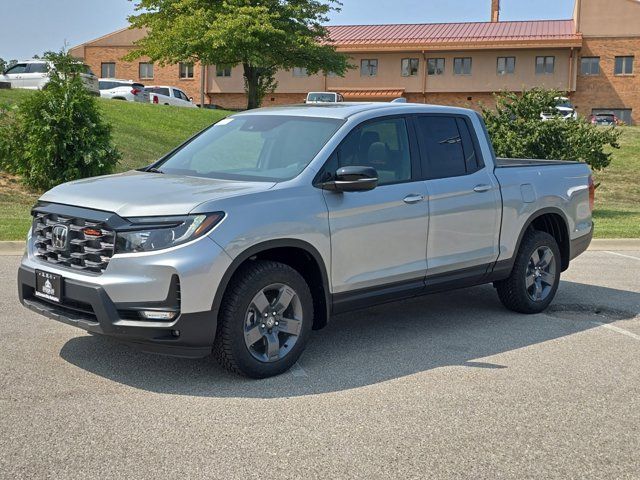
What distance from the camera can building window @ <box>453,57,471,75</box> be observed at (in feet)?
200

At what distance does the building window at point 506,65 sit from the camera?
6019 centimetres

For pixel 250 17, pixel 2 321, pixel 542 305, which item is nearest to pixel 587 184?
pixel 542 305

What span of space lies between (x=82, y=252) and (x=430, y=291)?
9.44 ft

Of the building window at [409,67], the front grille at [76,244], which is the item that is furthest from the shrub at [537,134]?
the building window at [409,67]

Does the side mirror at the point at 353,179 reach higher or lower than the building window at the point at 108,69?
lower

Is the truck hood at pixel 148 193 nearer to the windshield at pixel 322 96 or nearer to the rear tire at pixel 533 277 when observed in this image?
the rear tire at pixel 533 277

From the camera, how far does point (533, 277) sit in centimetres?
845

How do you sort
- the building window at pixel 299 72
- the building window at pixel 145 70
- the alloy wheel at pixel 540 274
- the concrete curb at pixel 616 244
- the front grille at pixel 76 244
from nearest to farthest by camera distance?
the front grille at pixel 76 244 → the alloy wheel at pixel 540 274 → the concrete curb at pixel 616 244 → the building window at pixel 299 72 → the building window at pixel 145 70

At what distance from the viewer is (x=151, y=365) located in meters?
6.36

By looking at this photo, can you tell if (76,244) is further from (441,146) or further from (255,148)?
(441,146)

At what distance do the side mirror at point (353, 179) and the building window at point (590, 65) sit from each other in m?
57.7

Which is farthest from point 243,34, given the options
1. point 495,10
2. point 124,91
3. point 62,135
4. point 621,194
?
point 495,10

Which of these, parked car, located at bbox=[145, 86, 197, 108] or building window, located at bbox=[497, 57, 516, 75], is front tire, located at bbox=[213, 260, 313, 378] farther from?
building window, located at bbox=[497, 57, 516, 75]

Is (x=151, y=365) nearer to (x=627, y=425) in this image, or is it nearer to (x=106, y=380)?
(x=106, y=380)
